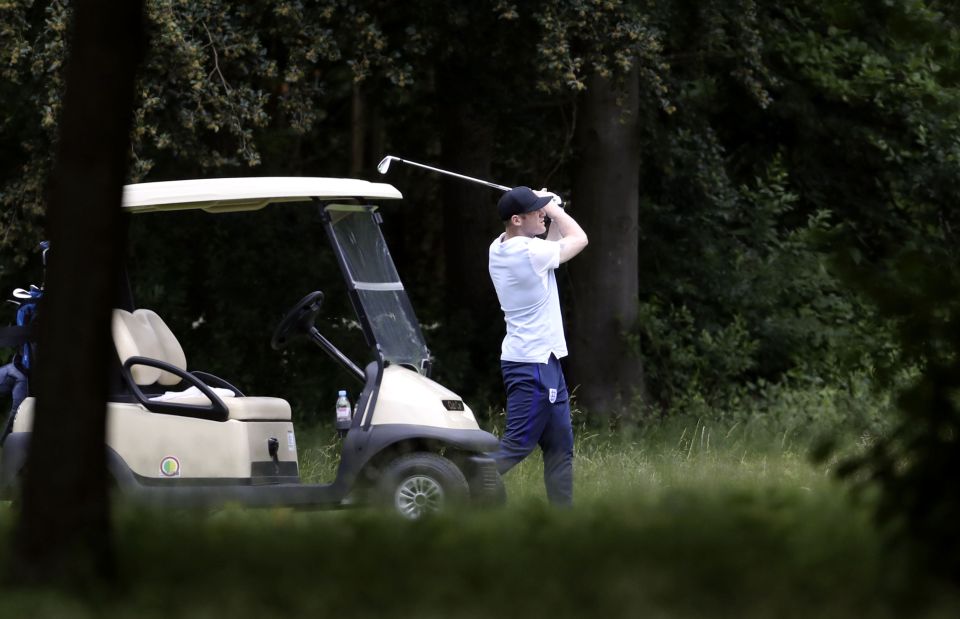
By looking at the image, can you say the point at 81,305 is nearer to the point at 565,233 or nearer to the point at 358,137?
the point at 565,233

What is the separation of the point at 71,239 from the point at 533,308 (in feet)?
13.0

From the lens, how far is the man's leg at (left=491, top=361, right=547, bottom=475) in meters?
8.02

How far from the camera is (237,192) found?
26.4ft

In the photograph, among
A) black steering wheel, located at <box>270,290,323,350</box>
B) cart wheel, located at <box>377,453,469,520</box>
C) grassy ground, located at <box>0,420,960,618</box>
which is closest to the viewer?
grassy ground, located at <box>0,420,960,618</box>

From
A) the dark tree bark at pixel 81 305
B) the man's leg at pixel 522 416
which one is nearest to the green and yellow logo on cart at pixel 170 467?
the man's leg at pixel 522 416

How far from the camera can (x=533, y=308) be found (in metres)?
8.12

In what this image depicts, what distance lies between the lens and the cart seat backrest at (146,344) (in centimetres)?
808

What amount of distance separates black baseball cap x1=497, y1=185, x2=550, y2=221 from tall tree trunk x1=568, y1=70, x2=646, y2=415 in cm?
533

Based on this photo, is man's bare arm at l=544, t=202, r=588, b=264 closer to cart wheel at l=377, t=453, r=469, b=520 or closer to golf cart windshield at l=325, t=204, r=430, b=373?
golf cart windshield at l=325, t=204, r=430, b=373

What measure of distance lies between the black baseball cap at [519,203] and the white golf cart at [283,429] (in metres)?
0.62

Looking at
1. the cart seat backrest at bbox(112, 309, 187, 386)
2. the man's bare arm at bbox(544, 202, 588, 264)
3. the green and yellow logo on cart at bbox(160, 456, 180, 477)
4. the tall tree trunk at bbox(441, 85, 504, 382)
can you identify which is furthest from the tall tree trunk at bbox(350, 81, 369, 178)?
the green and yellow logo on cart at bbox(160, 456, 180, 477)

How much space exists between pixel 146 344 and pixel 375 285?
125cm

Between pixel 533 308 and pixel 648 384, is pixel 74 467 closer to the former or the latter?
pixel 533 308

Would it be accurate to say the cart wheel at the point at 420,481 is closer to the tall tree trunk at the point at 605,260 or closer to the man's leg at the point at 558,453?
the man's leg at the point at 558,453
